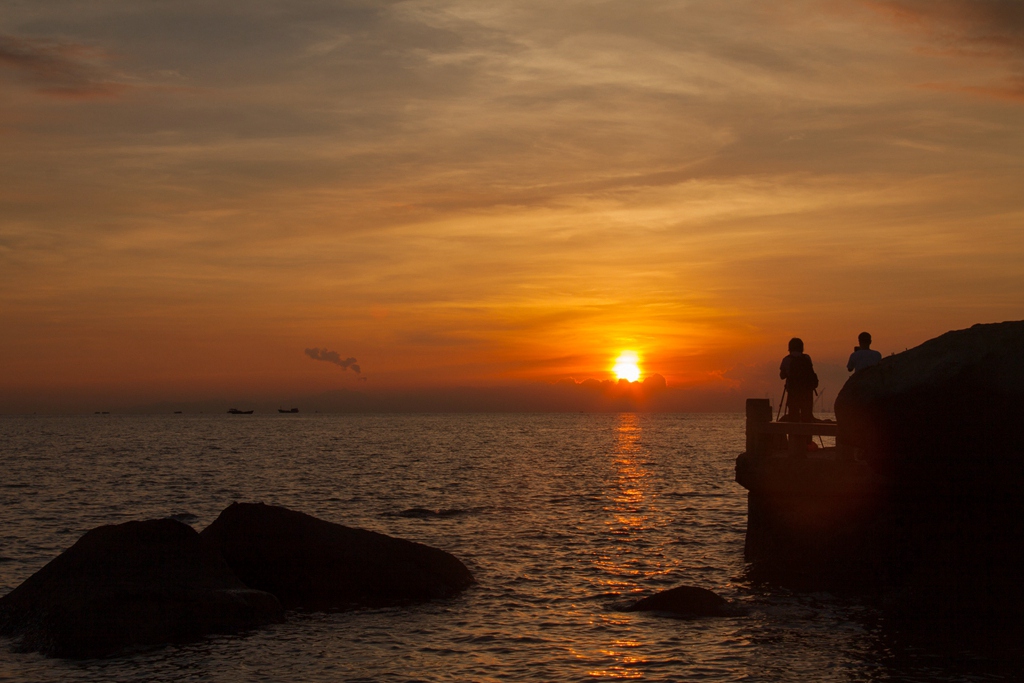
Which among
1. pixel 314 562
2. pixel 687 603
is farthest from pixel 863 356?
pixel 314 562

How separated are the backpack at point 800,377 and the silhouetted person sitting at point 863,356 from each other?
4.98 ft

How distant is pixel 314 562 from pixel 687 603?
676 centimetres

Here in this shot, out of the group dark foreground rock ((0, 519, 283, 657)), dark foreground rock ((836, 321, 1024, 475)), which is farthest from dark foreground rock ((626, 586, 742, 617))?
dark foreground rock ((0, 519, 283, 657))

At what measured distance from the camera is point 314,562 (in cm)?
1595

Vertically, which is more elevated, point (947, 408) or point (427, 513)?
point (947, 408)

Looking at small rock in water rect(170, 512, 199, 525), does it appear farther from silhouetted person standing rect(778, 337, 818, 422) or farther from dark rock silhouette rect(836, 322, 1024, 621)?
dark rock silhouette rect(836, 322, 1024, 621)

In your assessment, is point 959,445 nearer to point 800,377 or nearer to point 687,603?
point 687,603

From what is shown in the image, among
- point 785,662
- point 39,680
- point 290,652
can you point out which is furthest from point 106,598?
point 785,662

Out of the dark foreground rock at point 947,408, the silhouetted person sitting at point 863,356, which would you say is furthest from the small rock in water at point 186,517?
the dark foreground rock at point 947,408

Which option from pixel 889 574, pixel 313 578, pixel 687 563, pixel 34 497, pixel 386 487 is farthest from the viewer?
pixel 386 487

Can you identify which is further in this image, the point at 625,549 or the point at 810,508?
the point at 625,549

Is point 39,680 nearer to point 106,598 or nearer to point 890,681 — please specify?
point 106,598

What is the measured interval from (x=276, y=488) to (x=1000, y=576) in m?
32.7

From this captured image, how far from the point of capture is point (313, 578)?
15852 mm
